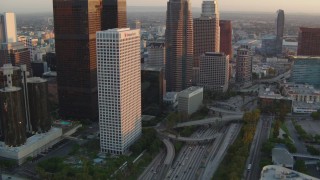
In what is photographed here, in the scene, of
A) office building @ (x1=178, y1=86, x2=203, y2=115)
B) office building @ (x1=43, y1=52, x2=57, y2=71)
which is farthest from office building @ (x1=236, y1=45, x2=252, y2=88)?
office building @ (x1=43, y1=52, x2=57, y2=71)

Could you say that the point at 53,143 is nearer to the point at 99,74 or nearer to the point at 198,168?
the point at 99,74

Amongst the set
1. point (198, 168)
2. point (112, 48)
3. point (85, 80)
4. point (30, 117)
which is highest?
point (112, 48)

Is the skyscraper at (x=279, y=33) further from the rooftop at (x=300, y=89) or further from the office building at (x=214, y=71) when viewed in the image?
the office building at (x=214, y=71)

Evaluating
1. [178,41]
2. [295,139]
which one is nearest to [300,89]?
[295,139]

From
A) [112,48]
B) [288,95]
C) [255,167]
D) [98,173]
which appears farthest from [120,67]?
[288,95]

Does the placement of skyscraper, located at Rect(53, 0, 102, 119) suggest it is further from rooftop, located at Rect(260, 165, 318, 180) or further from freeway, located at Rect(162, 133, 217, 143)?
rooftop, located at Rect(260, 165, 318, 180)

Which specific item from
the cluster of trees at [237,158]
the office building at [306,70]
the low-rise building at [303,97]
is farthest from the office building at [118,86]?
the office building at [306,70]

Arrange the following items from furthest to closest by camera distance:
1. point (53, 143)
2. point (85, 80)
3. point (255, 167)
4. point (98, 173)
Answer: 1. point (85, 80)
2. point (53, 143)
3. point (255, 167)
4. point (98, 173)

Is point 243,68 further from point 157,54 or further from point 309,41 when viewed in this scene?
point 157,54
